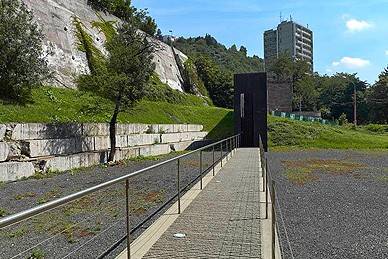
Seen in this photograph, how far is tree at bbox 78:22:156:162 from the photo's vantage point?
53.3 ft

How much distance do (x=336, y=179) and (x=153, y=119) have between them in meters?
15.8

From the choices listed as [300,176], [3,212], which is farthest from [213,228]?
[300,176]

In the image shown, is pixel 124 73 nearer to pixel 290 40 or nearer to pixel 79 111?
pixel 79 111

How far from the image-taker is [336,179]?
12.3 meters

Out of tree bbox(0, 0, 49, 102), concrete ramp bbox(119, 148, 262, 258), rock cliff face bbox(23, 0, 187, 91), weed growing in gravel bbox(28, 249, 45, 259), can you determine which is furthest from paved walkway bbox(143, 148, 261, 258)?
rock cliff face bbox(23, 0, 187, 91)

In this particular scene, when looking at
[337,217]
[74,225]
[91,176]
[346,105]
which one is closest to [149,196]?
[74,225]

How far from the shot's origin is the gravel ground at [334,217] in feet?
16.4

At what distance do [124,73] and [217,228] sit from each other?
12.2m

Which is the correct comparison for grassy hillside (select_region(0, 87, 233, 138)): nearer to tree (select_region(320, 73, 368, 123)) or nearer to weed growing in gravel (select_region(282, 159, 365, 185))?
weed growing in gravel (select_region(282, 159, 365, 185))

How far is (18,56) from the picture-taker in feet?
50.5

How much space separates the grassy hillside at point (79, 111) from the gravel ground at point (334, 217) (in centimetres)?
931

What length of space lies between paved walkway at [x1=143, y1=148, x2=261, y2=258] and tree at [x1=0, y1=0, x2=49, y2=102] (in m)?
10.1

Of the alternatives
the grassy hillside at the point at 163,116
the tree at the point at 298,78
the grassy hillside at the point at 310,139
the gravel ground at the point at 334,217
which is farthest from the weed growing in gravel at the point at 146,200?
the tree at the point at 298,78

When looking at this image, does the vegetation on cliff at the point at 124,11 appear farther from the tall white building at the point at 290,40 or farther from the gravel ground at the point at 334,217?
the tall white building at the point at 290,40
